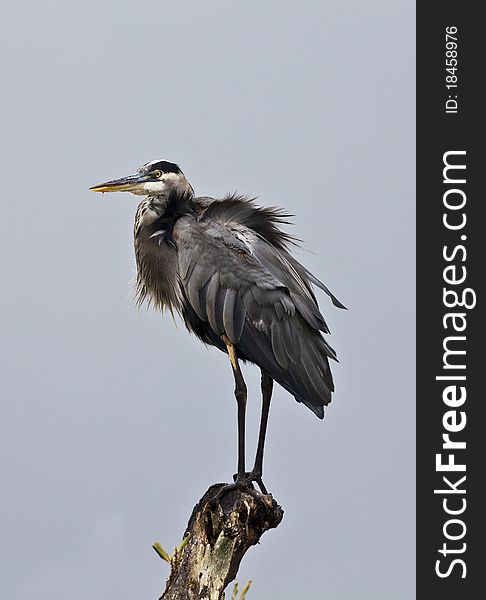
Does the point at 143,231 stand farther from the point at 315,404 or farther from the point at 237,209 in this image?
the point at 315,404

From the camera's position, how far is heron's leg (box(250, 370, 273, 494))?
852 cm

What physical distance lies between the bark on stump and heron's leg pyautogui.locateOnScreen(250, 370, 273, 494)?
356mm

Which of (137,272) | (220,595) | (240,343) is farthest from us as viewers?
(137,272)

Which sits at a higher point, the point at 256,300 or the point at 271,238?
the point at 271,238

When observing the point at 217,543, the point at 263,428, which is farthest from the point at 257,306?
the point at 217,543

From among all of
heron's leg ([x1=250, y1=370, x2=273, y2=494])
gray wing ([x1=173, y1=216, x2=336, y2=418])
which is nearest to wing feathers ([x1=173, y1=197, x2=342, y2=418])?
gray wing ([x1=173, y1=216, x2=336, y2=418])

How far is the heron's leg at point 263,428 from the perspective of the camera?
8.52 meters

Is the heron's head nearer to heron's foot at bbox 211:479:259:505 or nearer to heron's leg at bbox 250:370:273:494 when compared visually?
heron's leg at bbox 250:370:273:494

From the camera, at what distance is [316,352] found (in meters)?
8.60

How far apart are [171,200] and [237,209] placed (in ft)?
1.52

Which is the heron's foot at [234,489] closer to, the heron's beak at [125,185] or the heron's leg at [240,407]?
the heron's leg at [240,407]

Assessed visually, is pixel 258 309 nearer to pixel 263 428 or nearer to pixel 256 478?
pixel 263 428

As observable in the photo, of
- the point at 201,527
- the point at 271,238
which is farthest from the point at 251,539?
the point at 271,238

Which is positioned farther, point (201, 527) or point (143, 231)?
point (143, 231)
